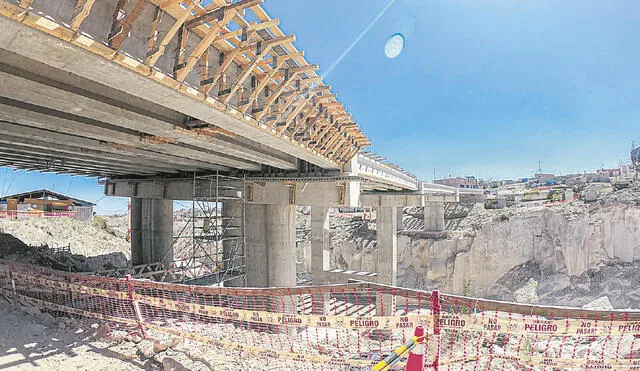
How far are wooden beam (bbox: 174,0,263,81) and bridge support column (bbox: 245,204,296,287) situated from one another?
10807 millimetres

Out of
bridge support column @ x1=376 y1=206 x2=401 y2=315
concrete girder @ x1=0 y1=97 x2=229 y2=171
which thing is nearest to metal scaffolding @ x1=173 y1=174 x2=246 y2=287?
concrete girder @ x1=0 y1=97 x2=229 y2=171

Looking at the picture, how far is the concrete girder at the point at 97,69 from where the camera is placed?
136 inches

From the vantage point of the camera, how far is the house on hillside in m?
39.7

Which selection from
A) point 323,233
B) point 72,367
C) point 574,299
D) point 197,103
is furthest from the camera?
point 574,299

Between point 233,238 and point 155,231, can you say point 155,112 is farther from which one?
point 155,231

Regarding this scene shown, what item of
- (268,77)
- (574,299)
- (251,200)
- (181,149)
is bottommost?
(574,299)

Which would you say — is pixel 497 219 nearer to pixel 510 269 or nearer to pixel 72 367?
pixel 510 269

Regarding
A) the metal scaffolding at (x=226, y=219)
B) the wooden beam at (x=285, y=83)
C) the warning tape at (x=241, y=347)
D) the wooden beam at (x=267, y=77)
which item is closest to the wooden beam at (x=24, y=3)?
the wooden beam at (x=267, y=77)

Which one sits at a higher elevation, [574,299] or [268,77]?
[268,77]

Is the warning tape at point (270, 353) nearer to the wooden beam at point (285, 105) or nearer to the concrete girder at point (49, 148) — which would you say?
the wooden beam at point (285, 105)

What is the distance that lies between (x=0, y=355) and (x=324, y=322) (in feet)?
15.7

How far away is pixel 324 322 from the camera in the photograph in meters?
5.32

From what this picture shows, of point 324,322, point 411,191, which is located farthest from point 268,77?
point 411,191

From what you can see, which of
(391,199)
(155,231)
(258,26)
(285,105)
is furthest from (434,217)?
(258,26)
